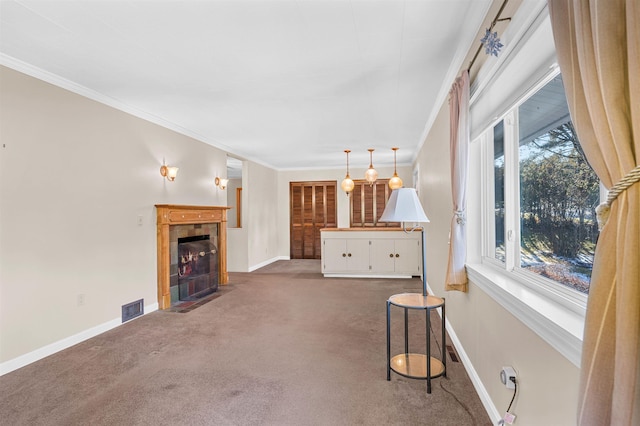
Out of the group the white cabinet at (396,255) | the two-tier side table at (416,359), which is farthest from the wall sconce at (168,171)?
the white cabinet at (396,255)

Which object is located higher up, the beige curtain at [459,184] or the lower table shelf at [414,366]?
the beige curtain at [459,184]

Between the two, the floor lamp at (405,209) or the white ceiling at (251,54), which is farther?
the floor lamp at (405,209)

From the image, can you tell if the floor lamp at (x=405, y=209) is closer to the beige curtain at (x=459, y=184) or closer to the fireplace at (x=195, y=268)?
the beige curtain at (x=459, y=184)

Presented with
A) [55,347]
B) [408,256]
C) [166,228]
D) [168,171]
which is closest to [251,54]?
[168,171]

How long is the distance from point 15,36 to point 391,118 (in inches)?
147

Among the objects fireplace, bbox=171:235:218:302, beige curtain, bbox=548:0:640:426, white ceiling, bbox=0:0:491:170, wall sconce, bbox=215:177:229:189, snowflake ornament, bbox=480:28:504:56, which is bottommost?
fireplace, bbox=171:235:218:302

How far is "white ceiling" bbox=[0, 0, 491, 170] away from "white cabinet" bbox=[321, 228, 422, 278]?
2.39m

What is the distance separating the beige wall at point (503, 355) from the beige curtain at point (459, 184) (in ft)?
0.36

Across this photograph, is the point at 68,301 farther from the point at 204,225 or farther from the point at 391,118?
the point at 391,118

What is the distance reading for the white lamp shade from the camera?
7.68 ft

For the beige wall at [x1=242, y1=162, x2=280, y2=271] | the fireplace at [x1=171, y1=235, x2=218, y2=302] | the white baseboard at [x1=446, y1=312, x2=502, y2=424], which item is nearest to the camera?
the white baseboard at [x1=446, y1=312, x2=502, y2=424]

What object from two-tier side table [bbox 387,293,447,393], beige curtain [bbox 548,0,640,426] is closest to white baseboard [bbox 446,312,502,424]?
two-tier side table [bbox 387,293,447,393]

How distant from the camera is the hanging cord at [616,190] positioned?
702 millimetres

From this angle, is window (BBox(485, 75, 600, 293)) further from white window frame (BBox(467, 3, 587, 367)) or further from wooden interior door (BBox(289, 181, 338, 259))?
wooden interior door (BBox(289, 181, 338, 259))
